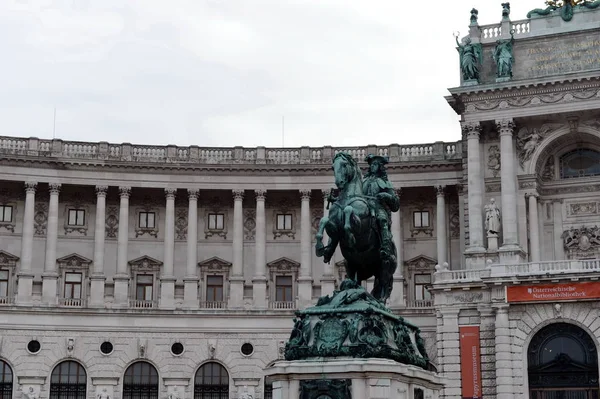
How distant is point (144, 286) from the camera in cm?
6775

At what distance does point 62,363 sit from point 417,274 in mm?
23469

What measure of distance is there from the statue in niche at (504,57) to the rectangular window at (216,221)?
20619mm

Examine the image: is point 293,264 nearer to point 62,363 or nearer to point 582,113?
point 62,363

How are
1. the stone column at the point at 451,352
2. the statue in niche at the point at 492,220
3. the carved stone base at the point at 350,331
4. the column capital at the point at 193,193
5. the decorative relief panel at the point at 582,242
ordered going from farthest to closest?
the column capital at the point at 193,193 < the decorative relief panel at the point at 582,242 < the statue in niche at the point at 492,220 < the stone column at the point at 451,352 < the carved stone base at the point at 350,331

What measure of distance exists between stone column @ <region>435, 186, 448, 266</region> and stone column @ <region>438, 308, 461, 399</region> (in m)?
10.8

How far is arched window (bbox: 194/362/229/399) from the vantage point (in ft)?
212

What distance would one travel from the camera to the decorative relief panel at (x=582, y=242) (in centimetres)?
6197

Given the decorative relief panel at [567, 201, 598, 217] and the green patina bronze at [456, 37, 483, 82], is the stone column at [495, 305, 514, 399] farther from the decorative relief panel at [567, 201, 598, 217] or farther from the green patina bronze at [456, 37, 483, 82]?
the green patina bronze at [456, 37, 483, 82]

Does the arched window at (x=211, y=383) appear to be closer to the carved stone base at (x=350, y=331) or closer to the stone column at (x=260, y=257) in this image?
the stone column at (x=260, y=257)

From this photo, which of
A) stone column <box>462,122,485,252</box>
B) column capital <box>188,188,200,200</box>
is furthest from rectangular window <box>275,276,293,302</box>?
stone column <box>462,122,485,252</box>

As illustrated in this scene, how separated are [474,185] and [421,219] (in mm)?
7347

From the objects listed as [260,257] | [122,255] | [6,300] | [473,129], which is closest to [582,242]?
[473,129]

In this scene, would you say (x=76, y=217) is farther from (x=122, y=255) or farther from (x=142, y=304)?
(x=142, y=304)

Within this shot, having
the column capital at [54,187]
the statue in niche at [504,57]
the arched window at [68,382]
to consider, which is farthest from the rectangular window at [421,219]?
the arched window at [68,382]
